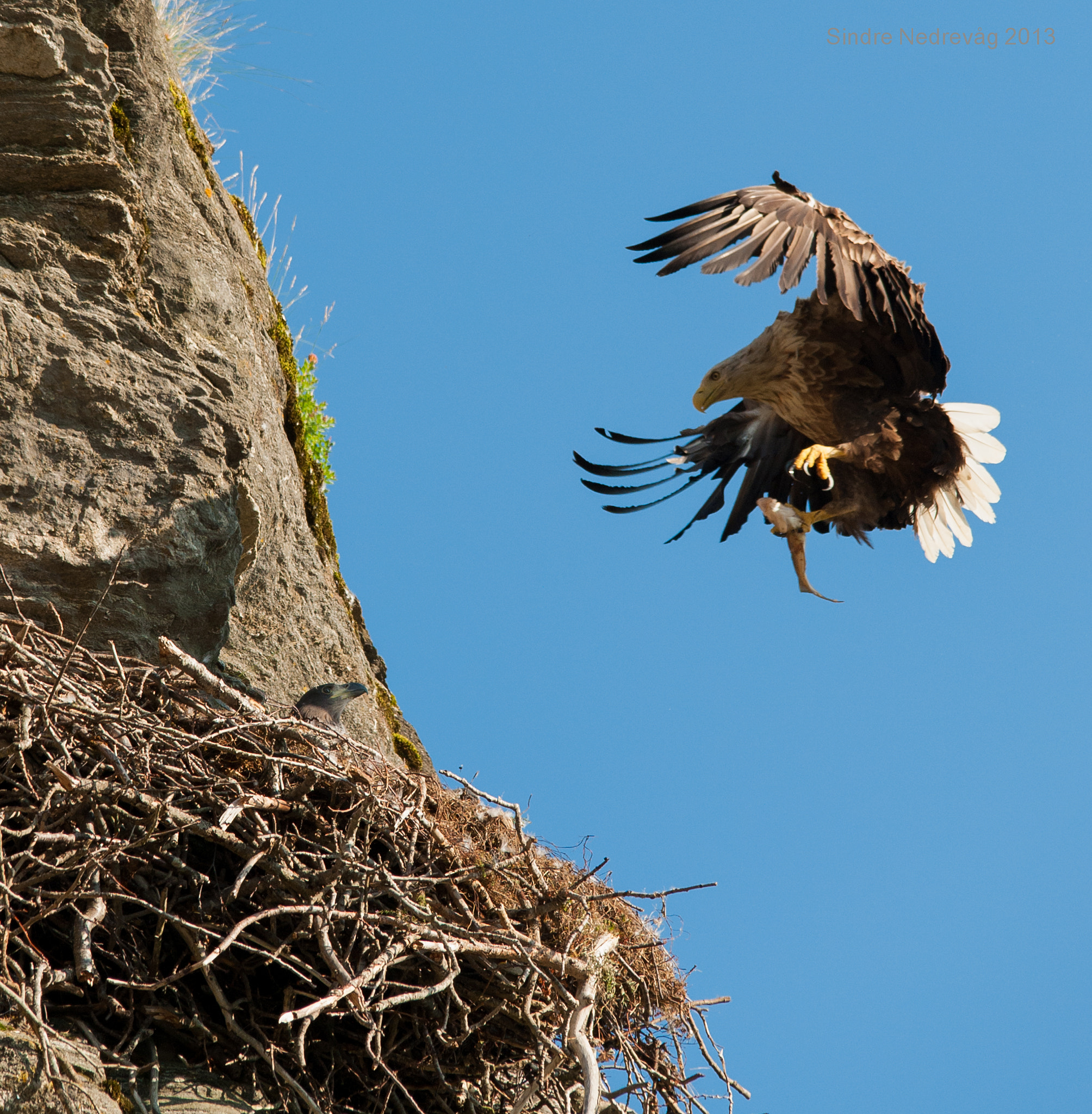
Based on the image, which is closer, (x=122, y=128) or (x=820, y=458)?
(x=122, y=128)

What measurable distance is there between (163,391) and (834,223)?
356cm

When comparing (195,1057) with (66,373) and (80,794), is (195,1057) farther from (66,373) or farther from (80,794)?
(66,373)

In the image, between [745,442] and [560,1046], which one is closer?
[560,1046]

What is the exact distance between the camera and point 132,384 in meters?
4.75

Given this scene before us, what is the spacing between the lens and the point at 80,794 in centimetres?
337

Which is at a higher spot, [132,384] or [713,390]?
[713,390]

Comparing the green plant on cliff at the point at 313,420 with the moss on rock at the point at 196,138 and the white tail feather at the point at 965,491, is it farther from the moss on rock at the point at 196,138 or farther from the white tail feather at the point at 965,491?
the white tail feather at the point at 965,491

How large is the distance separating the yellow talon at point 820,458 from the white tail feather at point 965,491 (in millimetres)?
926

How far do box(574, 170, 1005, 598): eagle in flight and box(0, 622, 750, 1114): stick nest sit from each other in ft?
9.75

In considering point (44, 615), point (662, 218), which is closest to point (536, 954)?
point (44, 615)

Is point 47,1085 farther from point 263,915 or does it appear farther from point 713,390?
point 713,390

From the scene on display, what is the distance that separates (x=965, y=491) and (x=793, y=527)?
5.04ft

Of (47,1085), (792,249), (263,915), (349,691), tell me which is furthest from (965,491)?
(47,1085)

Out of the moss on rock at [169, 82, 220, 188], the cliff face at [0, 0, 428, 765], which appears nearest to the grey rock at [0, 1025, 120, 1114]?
the cliff face at [0, 0, 428, 765]
